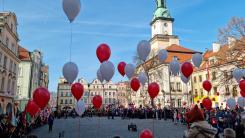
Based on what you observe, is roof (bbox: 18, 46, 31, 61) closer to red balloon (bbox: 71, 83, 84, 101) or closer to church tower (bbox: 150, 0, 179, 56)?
church tower (bbox: 150, 0, 179, 56)

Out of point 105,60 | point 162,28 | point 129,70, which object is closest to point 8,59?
point 129,70

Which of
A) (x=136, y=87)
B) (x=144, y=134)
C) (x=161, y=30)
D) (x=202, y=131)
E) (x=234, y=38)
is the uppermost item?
(x=161, y=30)

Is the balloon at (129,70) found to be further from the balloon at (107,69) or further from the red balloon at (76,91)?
the red balloon at (76,91)

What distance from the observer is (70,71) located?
10.1 meters

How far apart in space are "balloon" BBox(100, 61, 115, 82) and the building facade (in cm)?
2238

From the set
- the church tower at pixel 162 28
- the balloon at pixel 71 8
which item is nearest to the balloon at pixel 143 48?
the balloon at pixel 71 8

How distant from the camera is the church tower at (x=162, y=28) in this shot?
230 ft

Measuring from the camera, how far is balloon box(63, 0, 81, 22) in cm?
919

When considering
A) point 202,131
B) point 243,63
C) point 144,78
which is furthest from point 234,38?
point 202,131

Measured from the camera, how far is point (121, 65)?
46.5 feet

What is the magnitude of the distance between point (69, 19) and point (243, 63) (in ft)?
66.8

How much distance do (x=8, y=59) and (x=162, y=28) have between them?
4971 centimetres

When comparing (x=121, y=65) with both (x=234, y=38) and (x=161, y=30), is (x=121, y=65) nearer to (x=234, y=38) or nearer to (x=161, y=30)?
(x=234, y=38)

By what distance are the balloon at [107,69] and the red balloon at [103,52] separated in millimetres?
230
